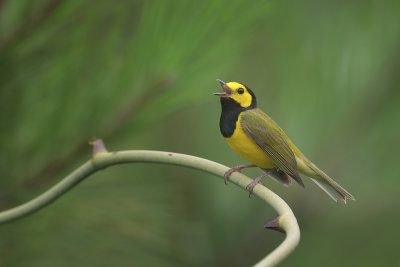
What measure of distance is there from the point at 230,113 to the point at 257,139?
0.11m

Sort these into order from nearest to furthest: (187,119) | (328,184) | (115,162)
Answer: (115,162)
(328,184)
(187,119)

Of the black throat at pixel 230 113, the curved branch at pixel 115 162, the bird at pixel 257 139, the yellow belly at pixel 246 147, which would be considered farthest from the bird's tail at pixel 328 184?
the curved branch at pixel 115 162

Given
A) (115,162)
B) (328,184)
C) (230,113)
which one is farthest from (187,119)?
(115,162)

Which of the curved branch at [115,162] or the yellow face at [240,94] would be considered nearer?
the curved branch at [115,162]

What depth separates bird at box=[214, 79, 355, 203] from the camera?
1.60 meters

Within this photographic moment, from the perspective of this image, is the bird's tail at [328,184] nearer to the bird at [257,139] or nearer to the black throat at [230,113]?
the bird at [257,139]

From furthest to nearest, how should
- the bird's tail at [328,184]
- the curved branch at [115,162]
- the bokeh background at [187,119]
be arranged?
the bird's tail at [328,184] < the bokeh background at [187,119] < the curved branch at [115,162]

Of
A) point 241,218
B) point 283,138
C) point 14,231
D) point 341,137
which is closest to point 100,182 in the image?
point 14,231

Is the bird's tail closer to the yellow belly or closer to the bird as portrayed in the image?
the bird

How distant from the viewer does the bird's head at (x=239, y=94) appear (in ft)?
5.35

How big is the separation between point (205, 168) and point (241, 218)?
2.66 ft

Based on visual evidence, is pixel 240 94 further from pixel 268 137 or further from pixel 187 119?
pixel 187 119

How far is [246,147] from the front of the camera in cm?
163

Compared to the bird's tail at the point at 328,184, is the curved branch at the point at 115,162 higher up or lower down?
higher up
